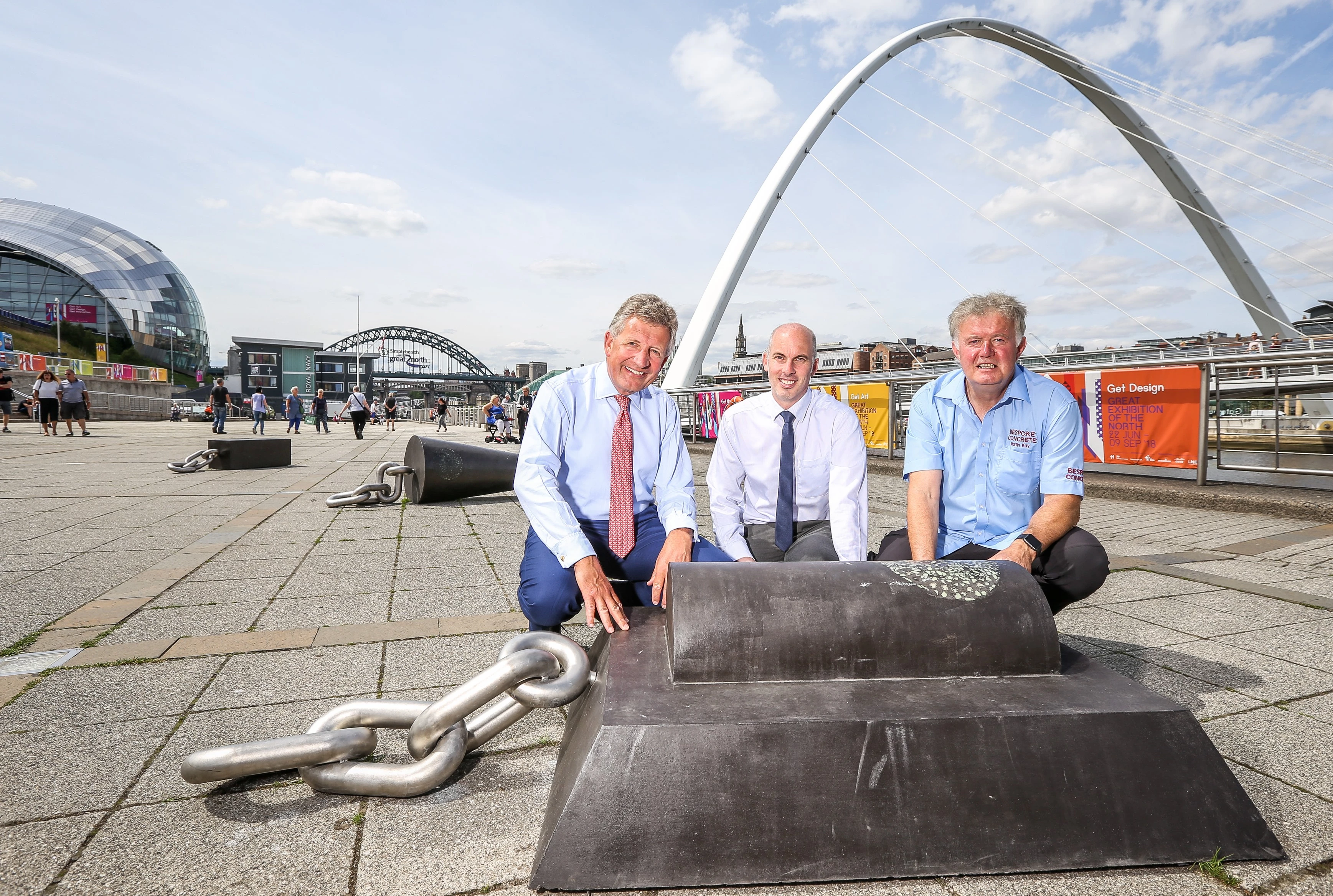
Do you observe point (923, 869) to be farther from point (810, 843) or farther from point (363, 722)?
point (363, 722)

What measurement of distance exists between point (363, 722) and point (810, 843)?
1.14 meters

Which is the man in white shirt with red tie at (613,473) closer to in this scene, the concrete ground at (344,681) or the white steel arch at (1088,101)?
the concrete ground at (344,681)

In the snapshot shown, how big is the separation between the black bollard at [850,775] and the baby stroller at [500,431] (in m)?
20.9

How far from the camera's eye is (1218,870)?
5.18ft

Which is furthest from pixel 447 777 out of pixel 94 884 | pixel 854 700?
pixel 854 700

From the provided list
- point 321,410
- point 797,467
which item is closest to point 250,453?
point 797,467

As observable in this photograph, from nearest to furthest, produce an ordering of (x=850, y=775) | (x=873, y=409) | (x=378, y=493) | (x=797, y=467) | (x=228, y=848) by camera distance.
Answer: (x=850, y=775) → (x=228, y=848) → (x=797, y=467) → (x=378, y=493) → (x=873, y=409)

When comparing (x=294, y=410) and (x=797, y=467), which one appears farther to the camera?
(x=294, y=410)

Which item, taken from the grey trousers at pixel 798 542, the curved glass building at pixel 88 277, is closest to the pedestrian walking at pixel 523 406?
the grey trousers at pixel 798 542

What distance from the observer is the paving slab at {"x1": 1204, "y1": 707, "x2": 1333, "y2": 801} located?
6.58ft

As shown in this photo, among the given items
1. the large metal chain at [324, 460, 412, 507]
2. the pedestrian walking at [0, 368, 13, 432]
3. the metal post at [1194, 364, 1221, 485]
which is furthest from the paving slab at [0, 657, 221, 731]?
A: the pedestrian walking at [0, 368, 13, 432]

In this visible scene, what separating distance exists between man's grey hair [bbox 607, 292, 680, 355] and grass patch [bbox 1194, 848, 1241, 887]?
2042mm

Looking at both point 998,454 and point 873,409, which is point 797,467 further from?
point 873,409

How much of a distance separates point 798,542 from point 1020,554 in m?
0.90
